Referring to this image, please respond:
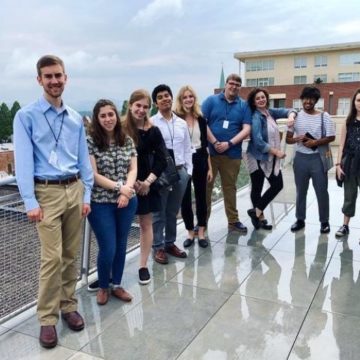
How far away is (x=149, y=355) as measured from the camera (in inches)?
89.5

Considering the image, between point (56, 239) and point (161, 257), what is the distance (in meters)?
1.50

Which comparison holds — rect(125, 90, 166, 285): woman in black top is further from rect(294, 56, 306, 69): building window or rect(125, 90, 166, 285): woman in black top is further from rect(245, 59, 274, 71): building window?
rect(294, 56, 306, 69): building window

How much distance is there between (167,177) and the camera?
3154 mm

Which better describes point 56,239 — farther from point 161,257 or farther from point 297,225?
point 297,225

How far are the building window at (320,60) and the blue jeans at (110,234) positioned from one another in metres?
44.8

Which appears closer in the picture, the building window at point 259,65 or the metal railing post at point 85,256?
the metal railing post at point 85,256

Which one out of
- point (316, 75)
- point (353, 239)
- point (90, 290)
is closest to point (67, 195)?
point (90, 290)

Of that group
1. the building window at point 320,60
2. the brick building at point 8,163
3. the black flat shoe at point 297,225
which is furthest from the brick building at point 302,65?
the black flat shoe at point 297,225

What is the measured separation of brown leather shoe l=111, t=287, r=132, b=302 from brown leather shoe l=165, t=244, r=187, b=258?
Result: 92 centimetres

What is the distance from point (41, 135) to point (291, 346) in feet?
6.44

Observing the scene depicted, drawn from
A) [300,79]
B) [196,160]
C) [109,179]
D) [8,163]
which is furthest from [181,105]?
[300,79]

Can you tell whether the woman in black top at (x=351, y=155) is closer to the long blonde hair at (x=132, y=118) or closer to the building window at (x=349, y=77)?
the long blonde hair at (x=132, y=118)

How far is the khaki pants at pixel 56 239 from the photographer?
228cm

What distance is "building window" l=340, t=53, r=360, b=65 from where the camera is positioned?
41.1 m
